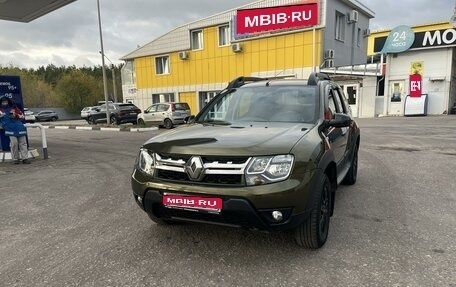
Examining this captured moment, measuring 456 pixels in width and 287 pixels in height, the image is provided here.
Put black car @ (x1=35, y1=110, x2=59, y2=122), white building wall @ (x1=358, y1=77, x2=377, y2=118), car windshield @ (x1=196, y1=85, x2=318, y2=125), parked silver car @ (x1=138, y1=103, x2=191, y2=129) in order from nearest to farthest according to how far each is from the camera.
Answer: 1. car windshield @ (x1=196, y1=85, x2=318, y2=125)
2. parked silver car @ (x1=138, y1=103, x2=191, y2=129)
3. white building wall @ (x1=358, y1=77, x2=377, y2=118)
4. black car @ (x1=35, y1=110, x2=59, y2=122)

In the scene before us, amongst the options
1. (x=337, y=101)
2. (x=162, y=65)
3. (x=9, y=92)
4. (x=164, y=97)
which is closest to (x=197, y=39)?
(x=162, y=65)

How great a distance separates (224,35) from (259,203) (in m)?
25.7

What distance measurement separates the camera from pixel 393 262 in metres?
3.20

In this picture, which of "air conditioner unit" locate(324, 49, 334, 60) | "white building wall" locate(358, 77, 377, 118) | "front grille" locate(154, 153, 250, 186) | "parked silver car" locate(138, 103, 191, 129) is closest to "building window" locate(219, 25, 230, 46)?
"air conditioner unit" locate(324, 49, 334, 60)

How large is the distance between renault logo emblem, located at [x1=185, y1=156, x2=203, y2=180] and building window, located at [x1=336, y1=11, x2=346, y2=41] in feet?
77.5

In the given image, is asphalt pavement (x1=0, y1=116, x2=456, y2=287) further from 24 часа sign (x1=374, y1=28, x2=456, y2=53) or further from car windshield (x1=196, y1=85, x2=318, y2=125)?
24 часа sign (x1=374, y1=28, x2=456, y2=53)

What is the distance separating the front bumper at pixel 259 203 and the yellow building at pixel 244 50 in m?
20.9

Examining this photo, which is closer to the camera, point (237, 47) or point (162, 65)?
point (237, 47)

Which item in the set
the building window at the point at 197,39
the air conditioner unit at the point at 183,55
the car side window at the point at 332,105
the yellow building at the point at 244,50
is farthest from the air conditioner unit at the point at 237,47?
the car side window at the point at 332,105

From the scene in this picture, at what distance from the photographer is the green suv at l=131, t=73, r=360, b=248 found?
2908 millimetres

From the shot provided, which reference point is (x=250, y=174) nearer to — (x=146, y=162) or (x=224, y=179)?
(x=224, y=179)

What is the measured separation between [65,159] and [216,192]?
7.96 meters

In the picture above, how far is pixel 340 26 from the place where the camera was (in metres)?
24.7

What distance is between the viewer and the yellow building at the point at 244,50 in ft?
74.3
